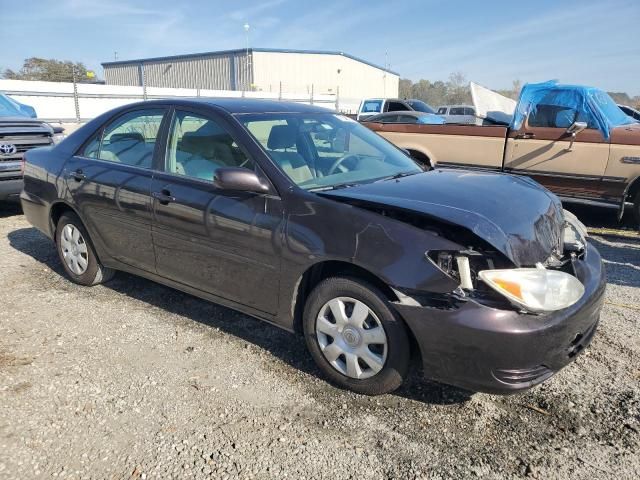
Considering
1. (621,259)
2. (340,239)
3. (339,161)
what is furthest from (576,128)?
(340,239)

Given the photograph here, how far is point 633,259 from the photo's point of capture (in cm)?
552

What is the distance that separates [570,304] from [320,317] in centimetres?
A: 135

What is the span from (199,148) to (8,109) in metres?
7.53

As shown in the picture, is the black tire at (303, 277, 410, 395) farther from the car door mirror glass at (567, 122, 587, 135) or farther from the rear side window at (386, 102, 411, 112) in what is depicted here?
Result: the rear side window at (386, 102, 411, 112)

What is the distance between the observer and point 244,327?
3.83 m

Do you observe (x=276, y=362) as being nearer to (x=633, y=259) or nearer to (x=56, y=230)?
(x=56, y=230)

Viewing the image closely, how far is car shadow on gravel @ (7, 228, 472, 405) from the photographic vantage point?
9.74 ft

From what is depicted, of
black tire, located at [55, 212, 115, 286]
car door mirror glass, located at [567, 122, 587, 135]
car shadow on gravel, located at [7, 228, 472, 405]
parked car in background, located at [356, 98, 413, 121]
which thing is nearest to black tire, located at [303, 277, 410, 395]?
car shadow on gravel, located at [7, 228, 472, 405]

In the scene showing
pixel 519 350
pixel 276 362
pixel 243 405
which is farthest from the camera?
pixel 276 362

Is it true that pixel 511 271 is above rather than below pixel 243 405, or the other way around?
above

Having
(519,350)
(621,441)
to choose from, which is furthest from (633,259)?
(519,350)

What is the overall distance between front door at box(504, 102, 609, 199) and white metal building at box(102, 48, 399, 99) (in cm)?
4159

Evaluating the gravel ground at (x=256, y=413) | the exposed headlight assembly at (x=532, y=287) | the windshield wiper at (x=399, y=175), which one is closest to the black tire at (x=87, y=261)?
the gravel ground at (x=256, y=413)

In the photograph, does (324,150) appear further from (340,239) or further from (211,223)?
(340,239)
